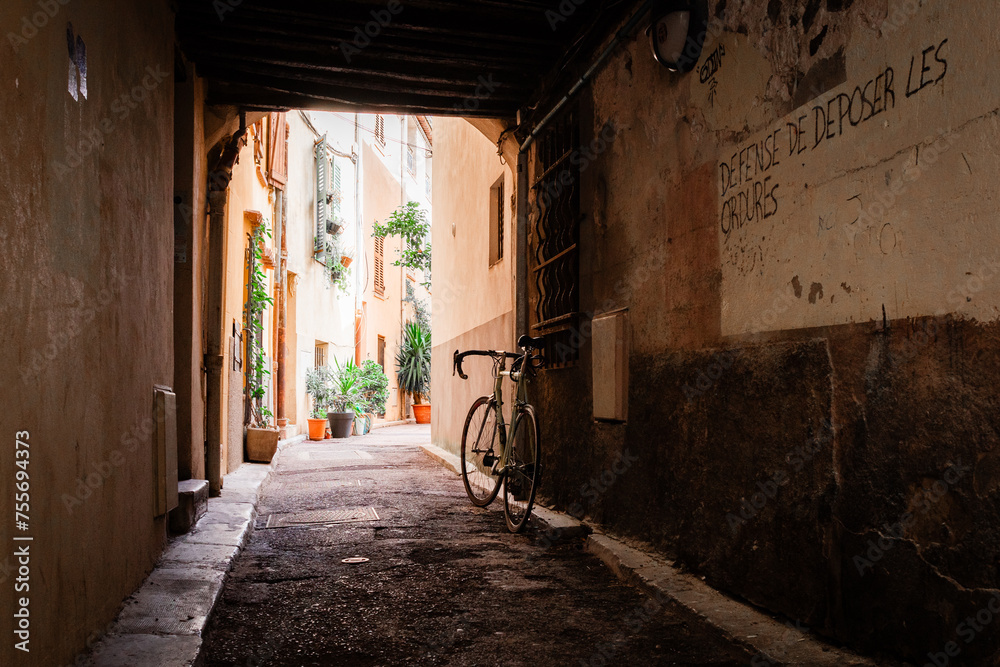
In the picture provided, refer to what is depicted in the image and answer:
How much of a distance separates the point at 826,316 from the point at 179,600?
114 inches

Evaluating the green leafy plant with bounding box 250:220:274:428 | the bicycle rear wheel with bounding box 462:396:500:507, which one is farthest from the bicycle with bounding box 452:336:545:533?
the green leafy plant with bounding box 250:220:274:428

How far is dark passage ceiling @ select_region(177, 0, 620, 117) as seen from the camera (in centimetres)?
503

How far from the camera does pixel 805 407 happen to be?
118 inches

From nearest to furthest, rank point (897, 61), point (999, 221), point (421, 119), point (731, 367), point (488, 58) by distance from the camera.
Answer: point (999, 221)
point (897, 61)
point (731, 367)
point (488, 58)
point (421, 119)

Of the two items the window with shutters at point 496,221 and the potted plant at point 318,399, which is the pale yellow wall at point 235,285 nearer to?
the window with shutters at point 496,221

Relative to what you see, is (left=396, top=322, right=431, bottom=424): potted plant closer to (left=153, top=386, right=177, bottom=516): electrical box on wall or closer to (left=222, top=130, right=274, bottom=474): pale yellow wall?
(left=222, top=130, right=274, bottom=474): pale yellow wall

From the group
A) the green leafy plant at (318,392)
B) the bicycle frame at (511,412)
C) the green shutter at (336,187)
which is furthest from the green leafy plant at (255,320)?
the green shutter at (336,187)

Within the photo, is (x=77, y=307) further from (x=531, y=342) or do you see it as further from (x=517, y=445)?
(x=517, y=445)

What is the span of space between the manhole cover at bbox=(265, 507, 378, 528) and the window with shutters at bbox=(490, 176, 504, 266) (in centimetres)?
352

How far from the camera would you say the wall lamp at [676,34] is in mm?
3951

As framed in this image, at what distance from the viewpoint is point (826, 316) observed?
2.88m

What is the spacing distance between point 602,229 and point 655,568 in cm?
225

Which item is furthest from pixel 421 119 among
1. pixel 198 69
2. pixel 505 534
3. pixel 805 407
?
pixel 805 407

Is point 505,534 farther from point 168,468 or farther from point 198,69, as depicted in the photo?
point 198,69
